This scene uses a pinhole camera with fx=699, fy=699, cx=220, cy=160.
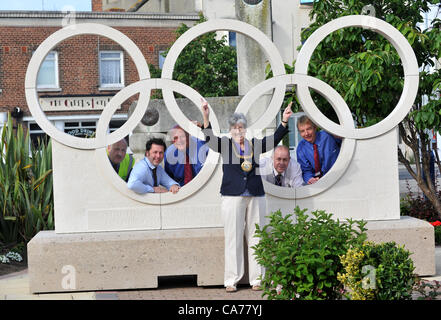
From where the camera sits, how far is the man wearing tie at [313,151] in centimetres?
822

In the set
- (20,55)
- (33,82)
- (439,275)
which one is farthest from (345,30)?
(20,55)

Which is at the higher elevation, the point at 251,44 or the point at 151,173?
the point at 251,44

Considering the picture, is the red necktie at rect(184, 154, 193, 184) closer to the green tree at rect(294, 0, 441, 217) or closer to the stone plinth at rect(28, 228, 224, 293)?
the stone plinth at rect(28, 228, 224, 293)

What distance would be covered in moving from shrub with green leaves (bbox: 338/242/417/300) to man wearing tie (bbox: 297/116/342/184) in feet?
9.74

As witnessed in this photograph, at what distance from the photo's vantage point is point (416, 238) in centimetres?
799

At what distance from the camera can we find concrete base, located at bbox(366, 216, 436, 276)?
7922mm

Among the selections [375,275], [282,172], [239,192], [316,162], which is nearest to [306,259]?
[375,275]

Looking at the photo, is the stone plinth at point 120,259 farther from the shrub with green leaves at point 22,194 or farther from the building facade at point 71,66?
the building facade at point 71,66

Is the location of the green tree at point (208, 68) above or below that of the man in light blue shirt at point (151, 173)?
above

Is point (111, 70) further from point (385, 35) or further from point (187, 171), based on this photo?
point (385, 35)

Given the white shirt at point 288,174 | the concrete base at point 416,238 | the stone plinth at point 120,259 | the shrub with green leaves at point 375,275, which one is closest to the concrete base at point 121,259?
the stone plinth at point 120,259

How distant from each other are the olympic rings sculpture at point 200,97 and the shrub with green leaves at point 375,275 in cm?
272

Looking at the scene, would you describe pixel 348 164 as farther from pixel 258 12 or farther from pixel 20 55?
pixel 20 55

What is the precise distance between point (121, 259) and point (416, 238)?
3344 millimetres
